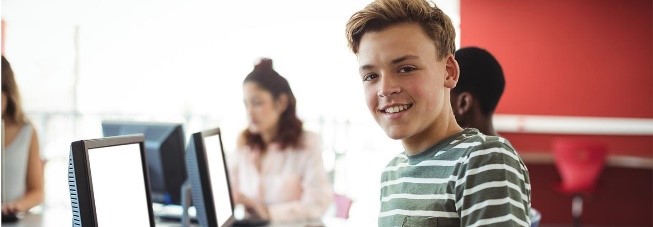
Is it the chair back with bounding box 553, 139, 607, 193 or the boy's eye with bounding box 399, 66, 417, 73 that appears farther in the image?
the chair back with bounding box 553, 139, 607, 193

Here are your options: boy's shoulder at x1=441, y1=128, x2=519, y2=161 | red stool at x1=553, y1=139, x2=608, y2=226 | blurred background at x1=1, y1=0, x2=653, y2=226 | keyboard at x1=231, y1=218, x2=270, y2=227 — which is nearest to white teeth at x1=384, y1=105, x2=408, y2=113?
boy's shoulder at x1=441, y1=128, x2=519, y2=161

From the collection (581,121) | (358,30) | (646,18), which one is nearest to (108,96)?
(581,121)

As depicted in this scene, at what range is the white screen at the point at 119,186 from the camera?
1256mm

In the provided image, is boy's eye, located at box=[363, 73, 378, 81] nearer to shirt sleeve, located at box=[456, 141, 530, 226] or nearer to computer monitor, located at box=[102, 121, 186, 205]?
shirt sleeve, located at box=[456, 141, 530, 226]

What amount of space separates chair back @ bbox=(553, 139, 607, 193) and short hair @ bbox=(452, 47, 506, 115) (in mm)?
3214

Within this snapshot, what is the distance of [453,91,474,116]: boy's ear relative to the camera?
6.05 feet

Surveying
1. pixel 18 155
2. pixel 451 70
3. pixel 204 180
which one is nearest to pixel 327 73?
pixel 18 155

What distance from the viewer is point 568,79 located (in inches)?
205

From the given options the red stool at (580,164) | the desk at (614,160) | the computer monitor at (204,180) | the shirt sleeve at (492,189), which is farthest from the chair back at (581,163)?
the shirt sleeve at (492,189)

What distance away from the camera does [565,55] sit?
5.18 m

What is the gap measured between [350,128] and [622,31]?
2.26m

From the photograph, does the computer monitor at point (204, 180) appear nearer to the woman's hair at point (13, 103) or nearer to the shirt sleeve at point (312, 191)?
the shirt sleeve at point (312, 191)

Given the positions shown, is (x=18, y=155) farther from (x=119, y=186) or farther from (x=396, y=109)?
(x=396, y=109)

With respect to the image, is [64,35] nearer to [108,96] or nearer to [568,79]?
[108,96]
